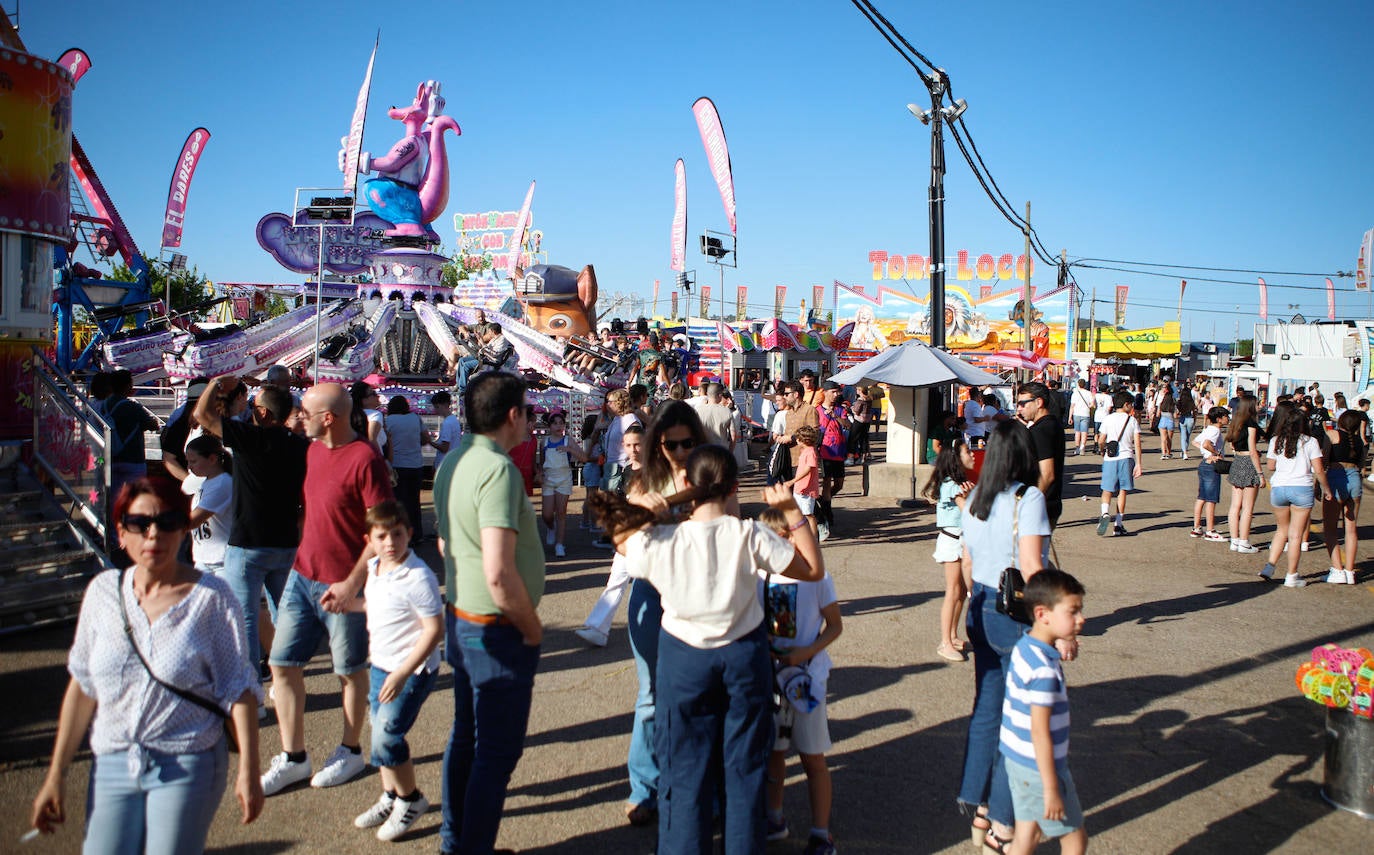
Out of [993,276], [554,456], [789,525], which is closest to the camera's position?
[789,525]

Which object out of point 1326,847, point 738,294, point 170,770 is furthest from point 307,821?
point 738,294

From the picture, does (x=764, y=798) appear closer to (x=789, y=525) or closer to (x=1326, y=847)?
(x=789, y=525)

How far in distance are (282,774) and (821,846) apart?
7.72 ft

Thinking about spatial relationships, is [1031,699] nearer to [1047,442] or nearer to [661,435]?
[661,435]

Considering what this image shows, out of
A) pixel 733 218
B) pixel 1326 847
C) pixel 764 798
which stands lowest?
pixel 1326 847

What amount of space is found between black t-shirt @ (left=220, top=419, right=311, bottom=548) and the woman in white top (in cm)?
785

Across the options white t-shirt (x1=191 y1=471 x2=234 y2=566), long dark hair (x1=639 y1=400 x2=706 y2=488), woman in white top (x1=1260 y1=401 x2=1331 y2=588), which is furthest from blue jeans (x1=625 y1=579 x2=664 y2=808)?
woman in white top (x1=1260 y1=401 x2=1331 y2=588)

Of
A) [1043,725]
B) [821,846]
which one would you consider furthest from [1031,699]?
[821,846]

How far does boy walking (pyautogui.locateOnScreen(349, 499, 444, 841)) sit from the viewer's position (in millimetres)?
3537

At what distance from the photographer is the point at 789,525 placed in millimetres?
3279

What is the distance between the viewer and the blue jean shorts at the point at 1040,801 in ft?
9.94

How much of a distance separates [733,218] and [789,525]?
1629 centimetres

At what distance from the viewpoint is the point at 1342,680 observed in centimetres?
402

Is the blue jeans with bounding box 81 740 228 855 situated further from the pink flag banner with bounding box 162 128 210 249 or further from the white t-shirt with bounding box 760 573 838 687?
the pink flag banner with bounding box 162 128 210 249
